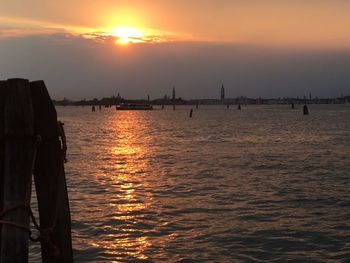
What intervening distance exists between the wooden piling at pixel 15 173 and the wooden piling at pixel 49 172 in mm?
137

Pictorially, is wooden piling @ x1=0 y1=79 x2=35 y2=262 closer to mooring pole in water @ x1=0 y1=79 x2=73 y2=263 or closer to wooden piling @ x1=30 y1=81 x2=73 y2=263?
mooring pole in water @ x1=0 y1=79 x2=73 y2=263


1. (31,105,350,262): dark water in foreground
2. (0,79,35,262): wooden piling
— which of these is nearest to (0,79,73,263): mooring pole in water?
(0,79,35,262): wooden piling

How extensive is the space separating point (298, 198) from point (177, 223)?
5332mm

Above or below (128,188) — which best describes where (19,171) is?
above

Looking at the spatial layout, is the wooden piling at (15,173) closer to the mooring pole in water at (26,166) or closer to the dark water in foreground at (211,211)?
the mooring pole in water at (26,166)

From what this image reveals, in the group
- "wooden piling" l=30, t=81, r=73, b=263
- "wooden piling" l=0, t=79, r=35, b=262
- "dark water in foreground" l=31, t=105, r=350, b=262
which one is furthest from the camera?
"dark water in foreground" l=31, t=105, r=350, b=262

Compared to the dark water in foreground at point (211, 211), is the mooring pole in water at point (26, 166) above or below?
above

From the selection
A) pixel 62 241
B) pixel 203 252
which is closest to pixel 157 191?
pixel 203 252

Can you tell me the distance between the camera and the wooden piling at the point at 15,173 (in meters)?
4.13

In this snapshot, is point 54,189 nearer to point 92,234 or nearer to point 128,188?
point 92,234

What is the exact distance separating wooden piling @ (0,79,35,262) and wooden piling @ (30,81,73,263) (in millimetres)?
137

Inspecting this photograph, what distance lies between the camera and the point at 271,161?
28516 mm

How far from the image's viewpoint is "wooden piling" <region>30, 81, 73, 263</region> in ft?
14.1

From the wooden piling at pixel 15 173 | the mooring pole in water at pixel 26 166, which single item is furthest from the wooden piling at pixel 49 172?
the wooden piling at pixel 15 173
